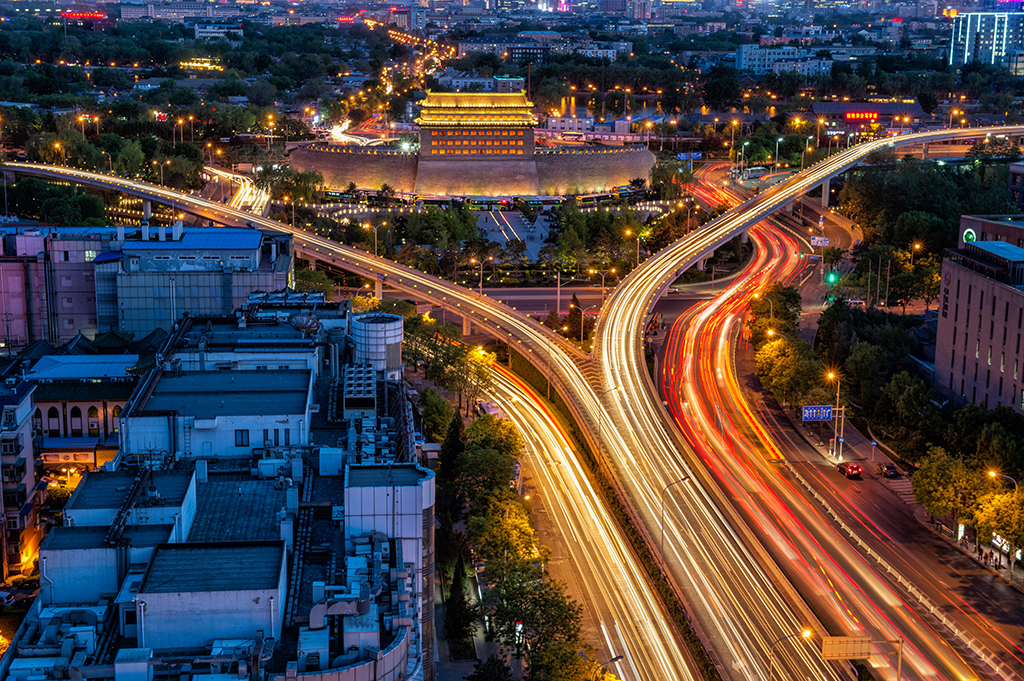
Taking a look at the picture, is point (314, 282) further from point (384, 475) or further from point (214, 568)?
point (214, 568)

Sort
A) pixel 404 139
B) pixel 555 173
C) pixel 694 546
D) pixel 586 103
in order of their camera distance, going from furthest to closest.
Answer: pixel 586 103
pixel 404 139
pixel 555 173
pixel 694 546

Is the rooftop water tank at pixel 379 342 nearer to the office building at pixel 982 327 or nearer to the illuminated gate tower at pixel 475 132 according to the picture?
the office building at pixel 982 327

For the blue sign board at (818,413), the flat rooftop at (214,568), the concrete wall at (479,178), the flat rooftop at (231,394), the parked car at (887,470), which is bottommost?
the parked car at (887,470)

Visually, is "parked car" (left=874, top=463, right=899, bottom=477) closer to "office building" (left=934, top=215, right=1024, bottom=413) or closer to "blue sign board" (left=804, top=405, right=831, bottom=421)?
"blue sign board" (left=804, top=405, right=831, bottom=421)

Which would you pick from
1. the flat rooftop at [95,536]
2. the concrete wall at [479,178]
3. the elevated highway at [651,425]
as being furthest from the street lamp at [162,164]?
the flat rooftop at [95,536]

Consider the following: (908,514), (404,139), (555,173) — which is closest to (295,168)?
(404,139)

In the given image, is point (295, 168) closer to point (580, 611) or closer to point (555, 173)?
point (555, 173)
